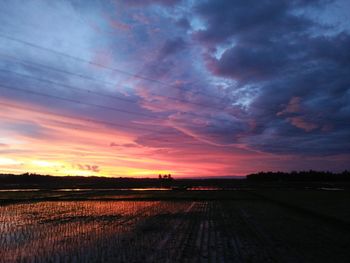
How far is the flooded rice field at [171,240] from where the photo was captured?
13.7m

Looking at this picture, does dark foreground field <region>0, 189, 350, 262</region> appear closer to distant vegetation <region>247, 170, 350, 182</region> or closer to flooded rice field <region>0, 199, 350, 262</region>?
flooded rice field <region>0, 199, 350, 262</region>

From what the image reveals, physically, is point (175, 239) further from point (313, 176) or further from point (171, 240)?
point (313, 176)

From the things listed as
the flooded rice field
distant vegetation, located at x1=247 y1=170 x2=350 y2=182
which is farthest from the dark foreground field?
distant vegetation, located at x1=247 y1=170 x2=350 y2=182

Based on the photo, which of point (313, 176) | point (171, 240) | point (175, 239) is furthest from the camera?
point (313, 176)

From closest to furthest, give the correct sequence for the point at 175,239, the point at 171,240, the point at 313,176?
the point at 171,240 → the point at 175,239 → the point at 313,176

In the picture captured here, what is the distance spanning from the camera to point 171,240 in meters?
17.1

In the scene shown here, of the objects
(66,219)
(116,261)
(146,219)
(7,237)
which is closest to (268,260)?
(116,261)

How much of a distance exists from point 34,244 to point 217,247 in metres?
7.41

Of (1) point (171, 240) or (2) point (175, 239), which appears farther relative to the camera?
(2) point (175, 239)

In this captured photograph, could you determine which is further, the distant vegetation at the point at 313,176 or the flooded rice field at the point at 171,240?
the distant vegetation at the point at 313,176

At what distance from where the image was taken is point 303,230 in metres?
20.9

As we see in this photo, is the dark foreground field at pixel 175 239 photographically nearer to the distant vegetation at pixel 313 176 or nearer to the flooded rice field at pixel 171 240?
the flooded rice field at pixel 171 240

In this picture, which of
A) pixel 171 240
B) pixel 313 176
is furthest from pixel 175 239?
pixel 313 176

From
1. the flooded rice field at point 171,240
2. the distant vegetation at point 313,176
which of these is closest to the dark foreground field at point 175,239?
the flooded rice field at point 171,240
